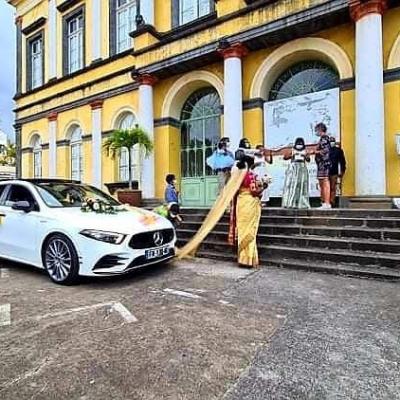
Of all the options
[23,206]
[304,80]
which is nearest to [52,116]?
[304,80]

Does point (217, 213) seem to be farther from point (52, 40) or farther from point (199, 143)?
point (52, 40)

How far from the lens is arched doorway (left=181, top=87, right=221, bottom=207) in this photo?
11.3m

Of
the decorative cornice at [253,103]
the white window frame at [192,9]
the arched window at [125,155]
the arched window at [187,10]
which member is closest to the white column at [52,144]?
the arched window at [125,155]

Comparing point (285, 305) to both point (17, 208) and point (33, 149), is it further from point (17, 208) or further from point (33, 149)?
point (33, 149)

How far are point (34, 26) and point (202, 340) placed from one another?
18422 mm

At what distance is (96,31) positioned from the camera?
46.0 feet

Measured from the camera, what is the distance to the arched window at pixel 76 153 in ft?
48.9

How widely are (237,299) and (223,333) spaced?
3.41ft

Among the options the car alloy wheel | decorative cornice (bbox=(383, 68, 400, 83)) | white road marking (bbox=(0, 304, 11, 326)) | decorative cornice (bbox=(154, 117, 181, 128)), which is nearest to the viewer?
white road marking (bbox=(0, 304, 11, 326))

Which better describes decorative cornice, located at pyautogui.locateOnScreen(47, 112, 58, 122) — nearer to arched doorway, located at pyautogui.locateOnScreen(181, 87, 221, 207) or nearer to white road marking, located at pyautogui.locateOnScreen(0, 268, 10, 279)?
arched doorway, located at pyautogui.locateOnScreen(181, 87, 221, 207)

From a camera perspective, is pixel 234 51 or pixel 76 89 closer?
pixel 234 51

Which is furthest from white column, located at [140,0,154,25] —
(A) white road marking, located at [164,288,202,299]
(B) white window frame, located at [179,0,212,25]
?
(A) white road marking, located at [164,288,202,299]

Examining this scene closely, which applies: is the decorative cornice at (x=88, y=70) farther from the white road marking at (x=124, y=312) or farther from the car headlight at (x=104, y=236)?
the white road marking at (x=124, y=312)

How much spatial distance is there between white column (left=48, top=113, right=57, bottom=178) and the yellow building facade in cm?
6
